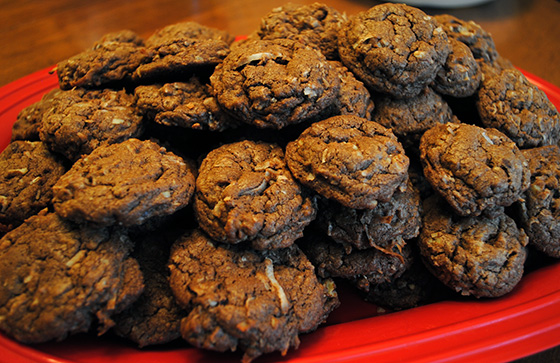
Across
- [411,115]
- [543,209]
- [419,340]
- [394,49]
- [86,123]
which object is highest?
[394,49]

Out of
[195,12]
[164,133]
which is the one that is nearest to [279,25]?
[164,133]

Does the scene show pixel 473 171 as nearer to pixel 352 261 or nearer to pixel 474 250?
pixel 474 250

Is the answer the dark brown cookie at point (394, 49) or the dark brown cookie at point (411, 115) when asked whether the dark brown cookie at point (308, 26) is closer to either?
the dark brown cookie at point (394, 49)

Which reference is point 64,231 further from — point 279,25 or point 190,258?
point 279,25

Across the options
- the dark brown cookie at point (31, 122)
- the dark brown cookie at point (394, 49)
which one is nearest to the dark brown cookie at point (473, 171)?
the dark brown cookie at point (394, 49)

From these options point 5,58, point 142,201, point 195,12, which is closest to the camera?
point 142,201

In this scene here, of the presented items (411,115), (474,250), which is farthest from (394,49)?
(474,250)
